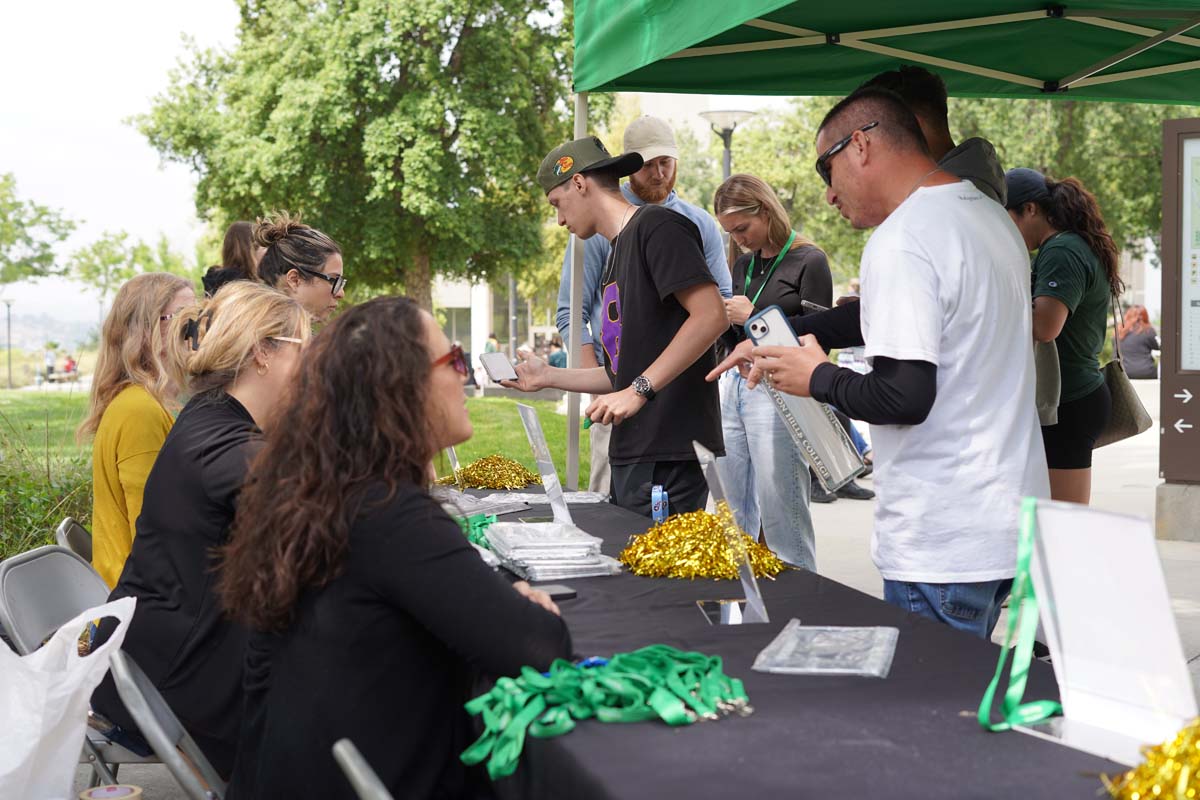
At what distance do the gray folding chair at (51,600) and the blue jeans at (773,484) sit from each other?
7.58 feet

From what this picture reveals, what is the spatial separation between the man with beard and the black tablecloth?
2779mm

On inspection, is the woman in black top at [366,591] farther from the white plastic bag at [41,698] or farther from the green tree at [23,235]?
the green tree at [23,235]

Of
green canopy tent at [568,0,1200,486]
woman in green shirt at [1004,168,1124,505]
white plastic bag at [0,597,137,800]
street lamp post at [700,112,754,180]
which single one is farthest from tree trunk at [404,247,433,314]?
white plastic bag at [0,597,137,800]

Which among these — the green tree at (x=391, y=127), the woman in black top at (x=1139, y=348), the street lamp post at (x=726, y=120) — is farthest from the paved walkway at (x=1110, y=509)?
the green tree at (x=391, y=127)

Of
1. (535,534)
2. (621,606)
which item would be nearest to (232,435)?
(535,534)

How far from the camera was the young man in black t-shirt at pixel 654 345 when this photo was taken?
327 cm

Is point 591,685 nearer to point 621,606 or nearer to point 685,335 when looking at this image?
point 621,606

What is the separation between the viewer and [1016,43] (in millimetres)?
3840

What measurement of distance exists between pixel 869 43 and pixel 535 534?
205 cm

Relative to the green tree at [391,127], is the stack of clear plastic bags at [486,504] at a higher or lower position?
lower

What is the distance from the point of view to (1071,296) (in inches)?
151

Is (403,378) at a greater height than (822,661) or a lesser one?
greater

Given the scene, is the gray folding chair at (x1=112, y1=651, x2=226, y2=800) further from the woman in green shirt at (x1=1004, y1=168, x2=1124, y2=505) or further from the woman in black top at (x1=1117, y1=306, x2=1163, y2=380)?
the woman in black top at (x1=1117, y1=306, x2=1163, y2=380)

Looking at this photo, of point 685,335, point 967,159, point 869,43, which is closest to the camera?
point 967,159
